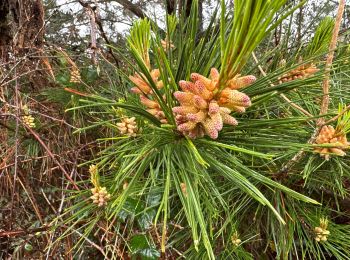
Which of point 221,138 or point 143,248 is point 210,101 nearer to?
point 221,138

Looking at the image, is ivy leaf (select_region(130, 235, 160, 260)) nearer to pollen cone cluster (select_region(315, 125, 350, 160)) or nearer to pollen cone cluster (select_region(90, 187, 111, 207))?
pollen cone cluster (select_region(90, 187, 111, 207))

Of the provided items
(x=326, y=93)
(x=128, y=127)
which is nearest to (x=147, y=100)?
(x=128, y=127)

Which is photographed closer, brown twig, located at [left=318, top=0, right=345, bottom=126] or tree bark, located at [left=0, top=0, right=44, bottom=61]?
brown twig, located at [left=318, top=0, right=345, bottom=126]

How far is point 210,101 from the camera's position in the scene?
44cm

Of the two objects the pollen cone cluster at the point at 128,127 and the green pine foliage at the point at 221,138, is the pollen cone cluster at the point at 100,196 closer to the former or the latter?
the green pine foliage at the point at 221,138

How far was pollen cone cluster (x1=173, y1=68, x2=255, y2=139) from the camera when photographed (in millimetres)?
417

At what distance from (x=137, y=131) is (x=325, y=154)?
338 mm

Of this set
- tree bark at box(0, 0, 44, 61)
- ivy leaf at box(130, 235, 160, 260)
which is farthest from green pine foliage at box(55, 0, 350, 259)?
tree bark at box(0, 0, 44, 61)

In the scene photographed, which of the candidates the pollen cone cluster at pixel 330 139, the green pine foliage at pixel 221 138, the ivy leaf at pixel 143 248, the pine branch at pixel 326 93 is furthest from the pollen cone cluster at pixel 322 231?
the ivy leaf at pixel 143 248

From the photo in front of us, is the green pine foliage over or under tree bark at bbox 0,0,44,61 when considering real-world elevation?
under

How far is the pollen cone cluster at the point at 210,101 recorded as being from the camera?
417 mm

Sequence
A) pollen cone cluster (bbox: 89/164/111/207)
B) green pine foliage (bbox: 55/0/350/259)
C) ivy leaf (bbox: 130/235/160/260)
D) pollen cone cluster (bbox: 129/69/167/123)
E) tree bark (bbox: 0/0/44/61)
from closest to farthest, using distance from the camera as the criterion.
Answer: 1. green pine foliage (bbox: 55/0/350/259)
2. pollen cone cluster (bbox: 129/69/167/123)
3. pollen cone cluster (bbox: 89/164/111/207)
4. ivy leaf (bbox: 130/235/160/260)
5. tree bark (bbox: 0/0/44/61)

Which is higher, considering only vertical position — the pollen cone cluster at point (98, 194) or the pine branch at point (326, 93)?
the pine branch at point (326, 93)

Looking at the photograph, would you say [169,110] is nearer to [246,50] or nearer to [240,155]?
[246,50]
